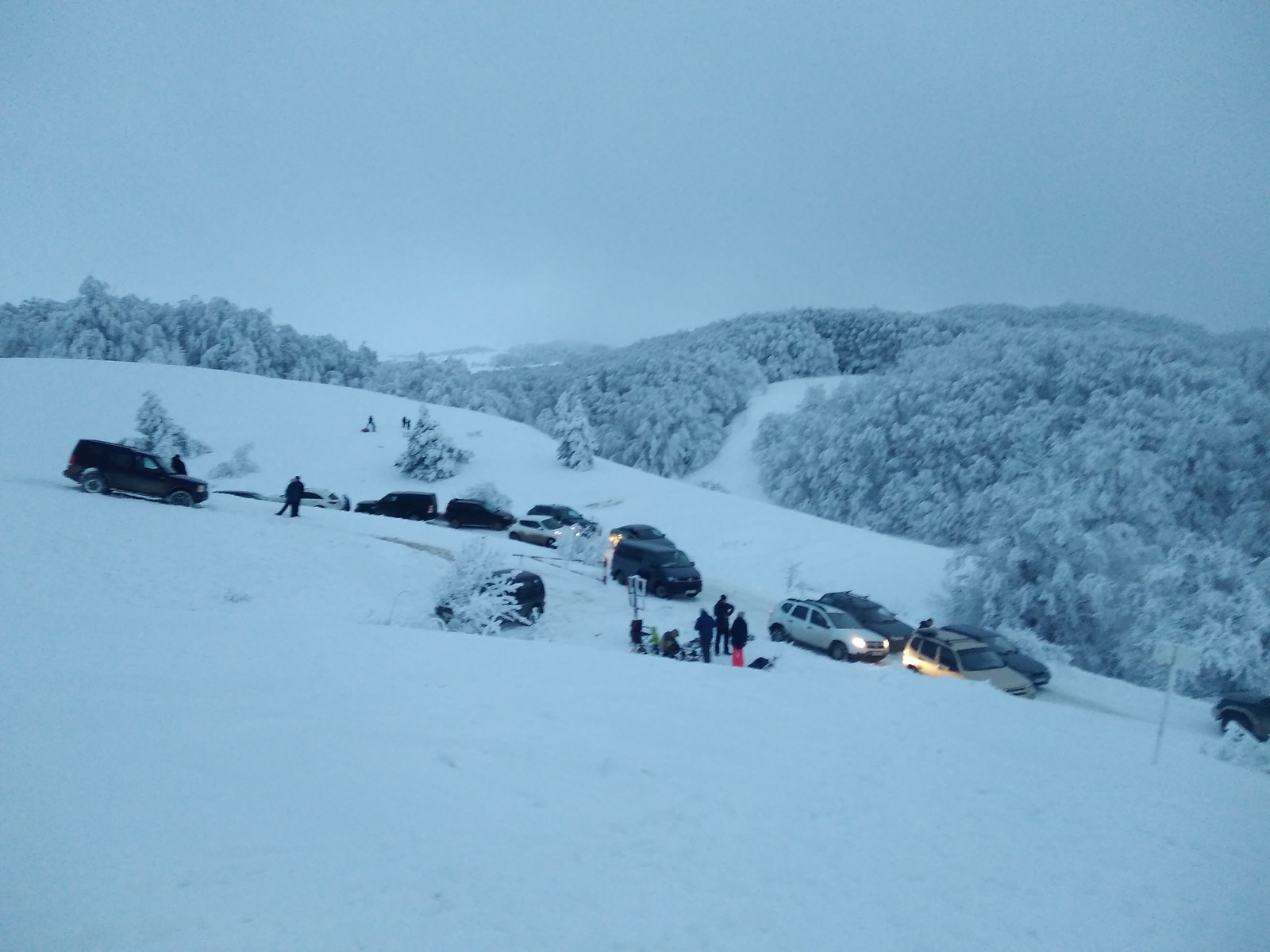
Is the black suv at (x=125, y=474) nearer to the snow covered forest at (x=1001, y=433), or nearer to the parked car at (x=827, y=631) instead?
the parked car at (x=827, y=631)

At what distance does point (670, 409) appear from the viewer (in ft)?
237

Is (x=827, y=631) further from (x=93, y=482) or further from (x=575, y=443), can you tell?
(x=575, y=443)

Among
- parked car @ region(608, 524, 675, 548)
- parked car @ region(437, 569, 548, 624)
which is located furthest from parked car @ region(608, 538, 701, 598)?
parked car @ region(437, 569, 548, 624)

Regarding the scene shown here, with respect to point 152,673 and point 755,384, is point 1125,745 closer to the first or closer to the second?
point 152,673

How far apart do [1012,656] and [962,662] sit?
10.4ft

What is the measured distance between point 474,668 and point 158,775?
4.60 metres

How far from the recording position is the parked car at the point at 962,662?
15.5 m

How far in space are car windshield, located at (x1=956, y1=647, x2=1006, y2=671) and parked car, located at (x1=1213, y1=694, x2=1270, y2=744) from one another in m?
4.40

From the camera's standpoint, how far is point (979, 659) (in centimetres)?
1582

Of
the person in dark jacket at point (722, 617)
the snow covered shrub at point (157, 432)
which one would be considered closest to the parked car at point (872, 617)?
the person in dark jacket at point (722, 617)

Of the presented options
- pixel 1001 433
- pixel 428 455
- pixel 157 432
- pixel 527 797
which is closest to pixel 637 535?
pixel 428 455

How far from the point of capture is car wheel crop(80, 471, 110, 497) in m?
18.2

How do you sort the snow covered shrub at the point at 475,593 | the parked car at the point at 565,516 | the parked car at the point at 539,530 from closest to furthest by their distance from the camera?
1. the snow covered shrub at the point at 475,593
2. the parked car at the point at 539,530
3. the parked car at the point at 565,516

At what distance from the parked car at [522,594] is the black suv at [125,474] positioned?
9.59 meters
